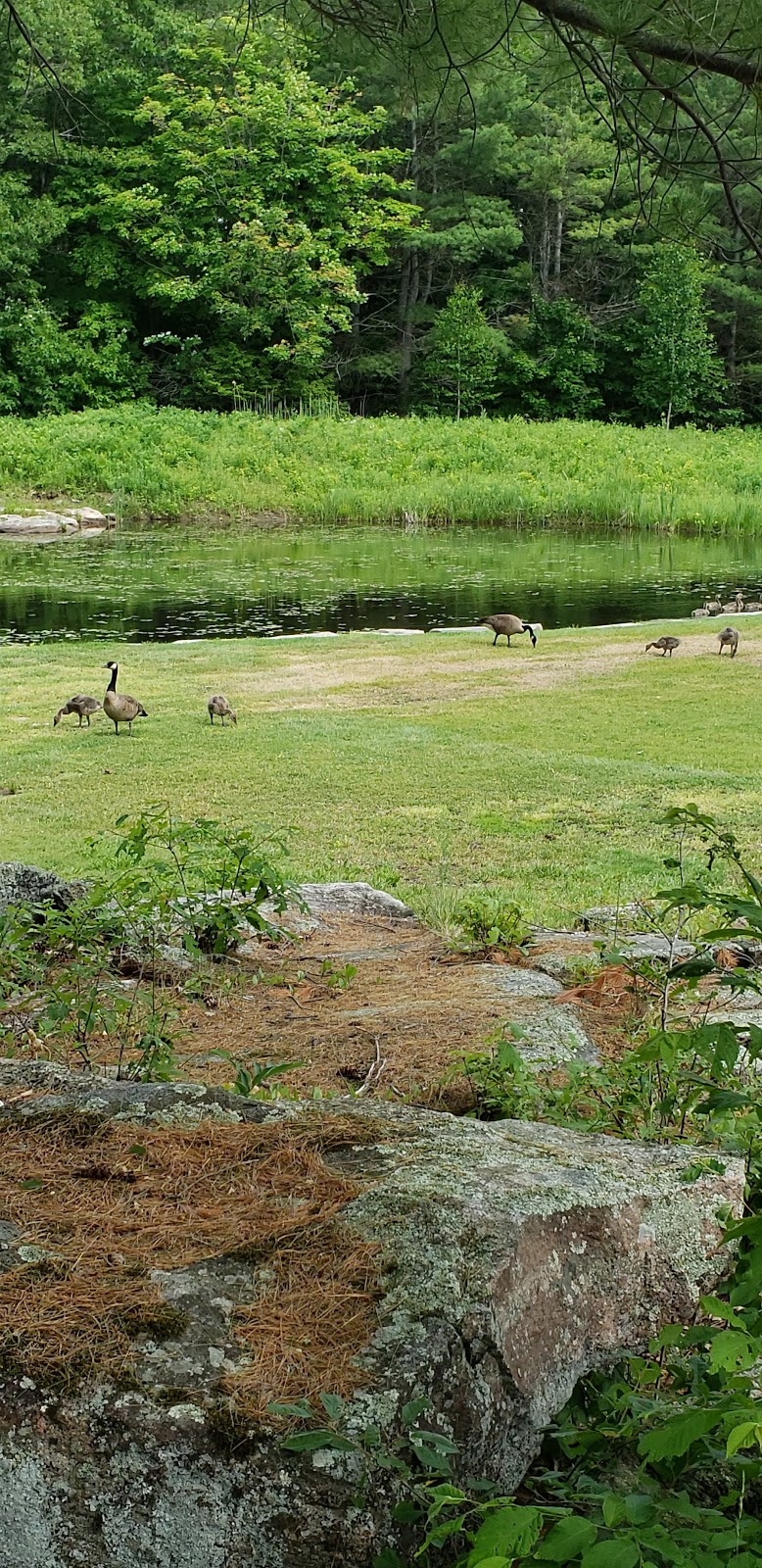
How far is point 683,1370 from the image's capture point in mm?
1999

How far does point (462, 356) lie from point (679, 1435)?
41.8m

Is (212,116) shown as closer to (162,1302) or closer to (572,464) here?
(572,464)

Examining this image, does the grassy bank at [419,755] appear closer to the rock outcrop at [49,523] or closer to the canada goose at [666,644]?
the canada goose at [666,644]

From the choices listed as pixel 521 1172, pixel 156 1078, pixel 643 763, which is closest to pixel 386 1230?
pixel 521 1172

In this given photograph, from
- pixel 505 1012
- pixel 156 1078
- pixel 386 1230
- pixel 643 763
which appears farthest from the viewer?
pixel 643 763

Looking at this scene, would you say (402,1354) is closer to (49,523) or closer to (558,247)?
(49,523)

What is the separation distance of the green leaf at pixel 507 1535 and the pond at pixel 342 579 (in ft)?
48.1

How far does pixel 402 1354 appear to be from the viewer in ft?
6.03

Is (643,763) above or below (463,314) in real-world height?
below

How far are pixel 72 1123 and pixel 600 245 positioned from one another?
44.8m

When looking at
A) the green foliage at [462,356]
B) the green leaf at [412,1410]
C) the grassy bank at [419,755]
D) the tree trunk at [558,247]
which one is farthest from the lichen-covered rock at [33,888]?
the tree trunk at [558,247]

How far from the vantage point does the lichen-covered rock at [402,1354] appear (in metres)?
1.69

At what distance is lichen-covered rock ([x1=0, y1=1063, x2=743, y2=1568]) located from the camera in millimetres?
1687

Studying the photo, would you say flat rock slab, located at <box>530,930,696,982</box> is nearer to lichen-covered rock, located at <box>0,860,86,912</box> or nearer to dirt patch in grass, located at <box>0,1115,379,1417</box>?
lichen-covered rock, located at <box>0,860,86,912</box>
